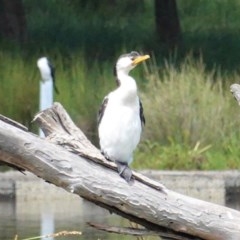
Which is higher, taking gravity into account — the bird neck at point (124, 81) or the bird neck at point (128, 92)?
the bird neck at point (124, 81)

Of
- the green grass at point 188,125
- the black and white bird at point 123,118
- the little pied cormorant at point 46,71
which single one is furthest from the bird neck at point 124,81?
the little pied cormorant at point 46,71

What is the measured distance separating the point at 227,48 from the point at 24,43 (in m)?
4.78

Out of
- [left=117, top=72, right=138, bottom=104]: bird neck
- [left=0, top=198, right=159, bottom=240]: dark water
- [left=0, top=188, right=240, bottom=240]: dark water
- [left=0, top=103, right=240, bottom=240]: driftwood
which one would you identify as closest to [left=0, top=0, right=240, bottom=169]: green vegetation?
[left=0, top=188, right=240, bottom=240]: dark water

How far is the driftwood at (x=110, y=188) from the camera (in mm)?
7254

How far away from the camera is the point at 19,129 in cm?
726

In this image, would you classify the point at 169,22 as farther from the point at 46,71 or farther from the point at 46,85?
the point at 46,85

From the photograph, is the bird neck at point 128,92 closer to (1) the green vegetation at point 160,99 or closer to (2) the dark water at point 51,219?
(2) the dark water at point 51,219

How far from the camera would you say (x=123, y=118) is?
29.6 feet

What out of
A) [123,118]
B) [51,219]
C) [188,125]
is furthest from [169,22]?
[123,118]

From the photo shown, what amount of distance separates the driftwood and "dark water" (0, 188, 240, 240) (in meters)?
3.82

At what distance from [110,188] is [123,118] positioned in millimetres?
1643

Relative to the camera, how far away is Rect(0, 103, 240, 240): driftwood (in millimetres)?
7254

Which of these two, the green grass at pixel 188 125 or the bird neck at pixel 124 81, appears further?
the green grass at pixel 188 125

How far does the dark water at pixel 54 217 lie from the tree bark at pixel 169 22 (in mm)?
11658
